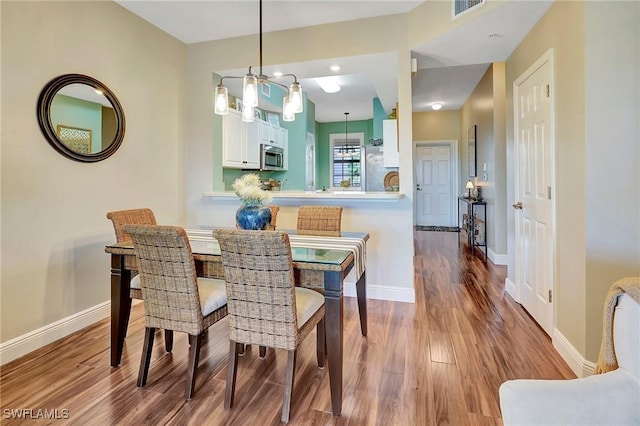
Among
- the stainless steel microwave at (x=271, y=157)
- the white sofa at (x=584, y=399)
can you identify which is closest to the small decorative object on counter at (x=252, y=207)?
the white sofa at (x=584, y=399)

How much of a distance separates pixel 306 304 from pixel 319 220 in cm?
107

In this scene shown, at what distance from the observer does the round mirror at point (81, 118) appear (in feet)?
7.94

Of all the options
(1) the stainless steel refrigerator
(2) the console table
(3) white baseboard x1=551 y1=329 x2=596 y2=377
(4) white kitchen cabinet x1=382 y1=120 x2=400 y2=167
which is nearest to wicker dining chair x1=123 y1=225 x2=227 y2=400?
(3) white baseboard x1=551 y1=329 x2=596 y2=377

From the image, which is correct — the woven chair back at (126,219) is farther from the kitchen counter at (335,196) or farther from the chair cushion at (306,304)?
the chair cushion at (306,304)

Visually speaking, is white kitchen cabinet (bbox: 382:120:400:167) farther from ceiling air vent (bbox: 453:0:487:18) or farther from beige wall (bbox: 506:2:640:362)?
beige wall (bbox: 506:2:640:362)

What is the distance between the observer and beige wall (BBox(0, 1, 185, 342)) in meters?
2.21

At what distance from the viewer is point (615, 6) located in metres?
1.80

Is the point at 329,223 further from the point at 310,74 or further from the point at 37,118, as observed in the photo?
the point at 37,118

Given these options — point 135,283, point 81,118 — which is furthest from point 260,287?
point 81,118

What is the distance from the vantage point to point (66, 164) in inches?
101

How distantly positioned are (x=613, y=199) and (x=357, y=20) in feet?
8.45

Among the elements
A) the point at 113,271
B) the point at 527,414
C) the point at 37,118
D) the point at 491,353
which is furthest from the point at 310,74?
the point at 527,414

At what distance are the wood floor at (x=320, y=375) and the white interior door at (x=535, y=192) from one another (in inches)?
10.3

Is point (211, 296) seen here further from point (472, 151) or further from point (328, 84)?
point (472, 151)
